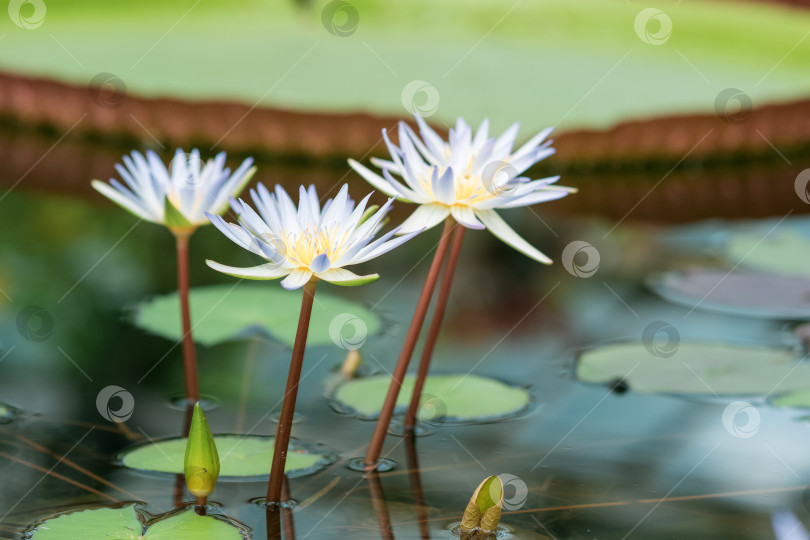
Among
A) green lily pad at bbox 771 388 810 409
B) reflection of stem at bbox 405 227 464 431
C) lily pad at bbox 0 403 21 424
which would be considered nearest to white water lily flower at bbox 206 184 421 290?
reflection of stem at bbox 405 227 464 431

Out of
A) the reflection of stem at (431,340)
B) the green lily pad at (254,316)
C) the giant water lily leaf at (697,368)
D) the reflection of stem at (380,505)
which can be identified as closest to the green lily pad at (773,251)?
the giant water lily leaf at (697,368)

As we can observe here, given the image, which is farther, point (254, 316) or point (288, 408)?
point (254, 316)

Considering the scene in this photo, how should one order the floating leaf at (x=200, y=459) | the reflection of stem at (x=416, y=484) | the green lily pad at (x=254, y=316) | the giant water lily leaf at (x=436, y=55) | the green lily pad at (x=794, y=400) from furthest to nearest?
the giant water lily leaf at (x=436, y=55), the green lily pad at (x=254, y=316), the green lily pad at (x=794, y=400), the reflection of stem at (x=416, y=484), the floating leaf at (x=200, y=459)

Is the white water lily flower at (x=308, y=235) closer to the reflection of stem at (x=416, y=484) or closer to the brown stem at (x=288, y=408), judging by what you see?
the brown stem at (x=288, y=408)

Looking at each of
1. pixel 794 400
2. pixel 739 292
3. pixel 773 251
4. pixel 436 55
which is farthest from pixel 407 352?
pixel 436 55

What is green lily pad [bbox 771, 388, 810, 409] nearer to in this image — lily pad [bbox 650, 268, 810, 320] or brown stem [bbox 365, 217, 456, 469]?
lily pad [bbox 650, 268, 810, 320]

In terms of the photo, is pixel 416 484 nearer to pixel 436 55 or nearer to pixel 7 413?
pixel 7 413
